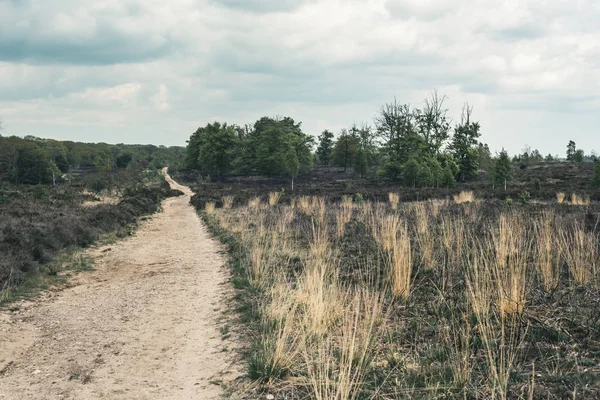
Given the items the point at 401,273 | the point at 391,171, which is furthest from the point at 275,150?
the point at 401,273

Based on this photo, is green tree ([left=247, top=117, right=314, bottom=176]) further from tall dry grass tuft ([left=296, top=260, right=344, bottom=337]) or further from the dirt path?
tall dry grass tuft ([left=296, top=260, right=344, bottom=337])

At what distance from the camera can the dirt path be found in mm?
4312

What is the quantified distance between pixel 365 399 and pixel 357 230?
28.5ft

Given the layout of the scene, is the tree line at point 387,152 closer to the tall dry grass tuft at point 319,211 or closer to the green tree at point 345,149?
the green tree at point 345,149

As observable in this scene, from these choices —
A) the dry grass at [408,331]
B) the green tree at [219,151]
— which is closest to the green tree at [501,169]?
the dry grass at [408,331]

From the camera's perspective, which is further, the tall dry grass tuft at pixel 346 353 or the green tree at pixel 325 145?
the green tree at pixel 325 145

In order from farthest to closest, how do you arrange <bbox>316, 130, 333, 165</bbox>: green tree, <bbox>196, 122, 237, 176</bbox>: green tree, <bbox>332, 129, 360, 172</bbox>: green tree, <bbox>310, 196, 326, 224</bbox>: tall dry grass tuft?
1. <bbox>316, 130, 333, 165</bbox>: green tree
2. <bbox>332, 129, 360, 172</bbox>: green tree
3. <bbox>196, 122, 237, 176</bbox>: green tree
4. <bbox>310, 196, 326, 224</bbox>: tall dry grass tuft

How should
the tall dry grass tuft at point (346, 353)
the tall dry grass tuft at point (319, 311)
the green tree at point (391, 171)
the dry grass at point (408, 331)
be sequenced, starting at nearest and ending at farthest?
the dry grass at point (408, 331)
the tall dry grass tuft at point (346, 353)
the tall dry grass tuft at point (319, 311)
the green tree at point (391, 171)

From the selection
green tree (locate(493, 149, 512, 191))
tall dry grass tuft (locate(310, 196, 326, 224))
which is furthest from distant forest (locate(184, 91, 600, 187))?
tall dry grass tuft (locate(310, 196, 326, 224))

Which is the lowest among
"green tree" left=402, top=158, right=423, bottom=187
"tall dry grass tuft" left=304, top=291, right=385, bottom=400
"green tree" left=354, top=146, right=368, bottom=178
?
"tall dry grass tuft" left=304, top=291, right=385, bottom=400

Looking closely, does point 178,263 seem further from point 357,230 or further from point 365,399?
point 365,399

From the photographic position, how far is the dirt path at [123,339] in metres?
4.31

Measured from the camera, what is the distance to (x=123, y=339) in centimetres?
568

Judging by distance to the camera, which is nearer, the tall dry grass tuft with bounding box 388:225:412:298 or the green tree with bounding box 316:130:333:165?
the tall dry grass tuft with bounding box 388:225:412:298
